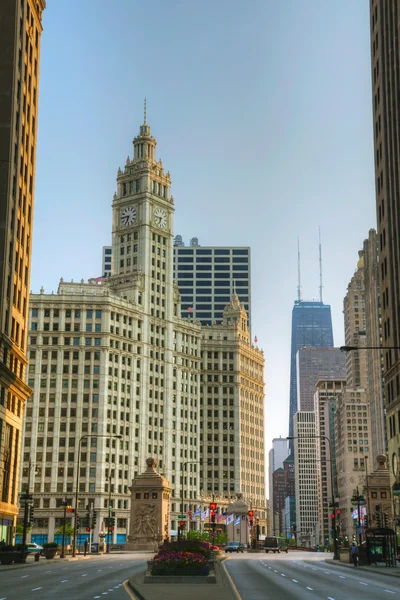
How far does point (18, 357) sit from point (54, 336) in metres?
82.5

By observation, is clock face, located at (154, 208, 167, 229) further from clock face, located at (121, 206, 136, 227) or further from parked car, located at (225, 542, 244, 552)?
parked car, located at (225, 542, 244, 552)

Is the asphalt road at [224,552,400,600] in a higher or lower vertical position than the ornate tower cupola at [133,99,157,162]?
lower

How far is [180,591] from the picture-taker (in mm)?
32906

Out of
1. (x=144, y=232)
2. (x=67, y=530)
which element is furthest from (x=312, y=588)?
(x=144, y=232)

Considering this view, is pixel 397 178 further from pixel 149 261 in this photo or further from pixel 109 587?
pixel 149 261

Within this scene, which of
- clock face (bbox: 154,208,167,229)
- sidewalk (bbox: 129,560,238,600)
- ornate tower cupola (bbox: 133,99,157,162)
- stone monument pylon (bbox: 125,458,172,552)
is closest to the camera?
sidewalk (bbox: 129,560,238,600)

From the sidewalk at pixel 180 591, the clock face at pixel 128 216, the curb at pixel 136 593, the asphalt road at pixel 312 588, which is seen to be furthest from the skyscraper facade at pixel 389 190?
the clock face at pixel 128 216

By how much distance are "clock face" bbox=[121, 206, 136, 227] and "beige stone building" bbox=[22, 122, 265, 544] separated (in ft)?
0.85

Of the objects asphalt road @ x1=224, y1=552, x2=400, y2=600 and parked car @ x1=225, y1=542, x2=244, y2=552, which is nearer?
asphalt road @ x1=224, y1=552, x2=400, y2=600

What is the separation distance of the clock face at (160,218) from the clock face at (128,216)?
4736 millimetres

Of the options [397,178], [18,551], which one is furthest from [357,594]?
[397,178]

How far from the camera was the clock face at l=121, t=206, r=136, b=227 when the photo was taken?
18175 centimetres

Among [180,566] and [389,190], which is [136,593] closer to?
[180,566]

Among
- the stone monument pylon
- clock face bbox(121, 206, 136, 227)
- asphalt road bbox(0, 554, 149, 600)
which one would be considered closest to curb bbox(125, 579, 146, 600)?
asphalt road bbox(0, 554, 149, 600)
